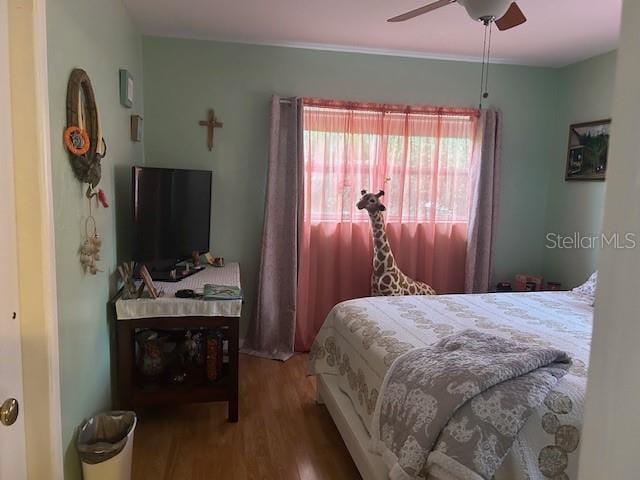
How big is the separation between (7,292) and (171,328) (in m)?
1.28

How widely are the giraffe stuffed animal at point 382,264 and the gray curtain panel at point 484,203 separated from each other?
0.65 metres

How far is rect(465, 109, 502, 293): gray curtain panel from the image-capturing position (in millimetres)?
3957

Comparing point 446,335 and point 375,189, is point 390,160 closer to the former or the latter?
point 375,189

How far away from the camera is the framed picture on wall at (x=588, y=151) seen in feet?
12.2

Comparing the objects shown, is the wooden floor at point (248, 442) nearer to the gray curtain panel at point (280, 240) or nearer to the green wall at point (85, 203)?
the green wall at point (85, 203)

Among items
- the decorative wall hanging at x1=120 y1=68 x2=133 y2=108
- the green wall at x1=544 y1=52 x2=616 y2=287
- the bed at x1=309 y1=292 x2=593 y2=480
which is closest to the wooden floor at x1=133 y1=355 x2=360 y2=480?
the bed at x1=309 y1=292 x2=593 y2=480

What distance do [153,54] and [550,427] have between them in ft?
11.2

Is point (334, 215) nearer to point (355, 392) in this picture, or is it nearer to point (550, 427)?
point (355, 392)

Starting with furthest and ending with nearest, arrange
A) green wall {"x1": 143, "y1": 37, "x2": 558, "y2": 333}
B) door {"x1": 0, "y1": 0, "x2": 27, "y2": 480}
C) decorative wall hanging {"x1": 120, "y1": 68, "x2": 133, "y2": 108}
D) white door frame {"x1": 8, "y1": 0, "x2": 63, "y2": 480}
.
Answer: green wall {"x1": 143, "y1": 37, "x2": 558, "y2": 333}, decorative wall hanging {"x1": 120, "y1": 68, "x2": 133, "y2": 108}, white door frame {"x1": 8, "y1": 0, "x2": 63, "y2": 480}, door {"x1": 0, "y1": 0, "x2": 27, "y2": 480}

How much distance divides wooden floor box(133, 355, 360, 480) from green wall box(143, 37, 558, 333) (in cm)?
114

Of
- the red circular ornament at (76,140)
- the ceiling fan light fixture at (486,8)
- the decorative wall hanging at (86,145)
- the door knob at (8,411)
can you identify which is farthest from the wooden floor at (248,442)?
the ceiling fan light fixture at (486,8)

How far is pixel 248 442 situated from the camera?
2.53 m

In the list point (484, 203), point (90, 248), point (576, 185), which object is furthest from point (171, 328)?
point (576, 185)

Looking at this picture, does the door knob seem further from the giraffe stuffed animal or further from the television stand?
the giraffe stuffed animal
